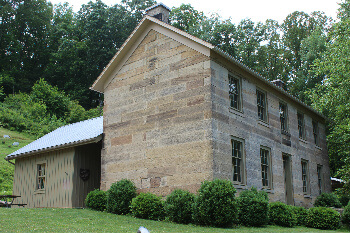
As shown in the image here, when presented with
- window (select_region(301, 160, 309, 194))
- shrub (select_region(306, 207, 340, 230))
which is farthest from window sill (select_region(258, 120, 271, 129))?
window (select_region(301, 160, 309, 194))

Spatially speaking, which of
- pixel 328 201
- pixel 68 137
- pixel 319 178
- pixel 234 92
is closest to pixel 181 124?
pixel 234 92

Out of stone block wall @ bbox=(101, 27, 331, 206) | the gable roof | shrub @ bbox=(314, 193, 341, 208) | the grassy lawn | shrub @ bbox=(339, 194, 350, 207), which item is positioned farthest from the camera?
shrub @ bbox=(339, 194, 350, 207)

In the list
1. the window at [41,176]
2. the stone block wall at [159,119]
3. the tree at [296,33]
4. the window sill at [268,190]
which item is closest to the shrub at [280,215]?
the window sill at [268,190]

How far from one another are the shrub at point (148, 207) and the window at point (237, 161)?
330 cm

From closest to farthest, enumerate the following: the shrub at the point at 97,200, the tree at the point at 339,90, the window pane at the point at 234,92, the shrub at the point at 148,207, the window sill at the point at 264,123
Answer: the shrub at the point at 148,207 < the window pane at the point at 234,92 < the shrub at the point at 97,200 < the window sill at the point at 264,123 < the tree at the point at 339,90

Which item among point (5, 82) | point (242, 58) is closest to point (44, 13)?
point (5, 82)

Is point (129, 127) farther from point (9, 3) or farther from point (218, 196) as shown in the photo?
point (9, 3)

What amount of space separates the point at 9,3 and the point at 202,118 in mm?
49932

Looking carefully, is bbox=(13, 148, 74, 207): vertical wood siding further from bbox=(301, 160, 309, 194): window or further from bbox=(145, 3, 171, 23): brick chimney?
bbox=(301, 160, 309, 194): window

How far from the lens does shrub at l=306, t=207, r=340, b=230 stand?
17406 millimetres

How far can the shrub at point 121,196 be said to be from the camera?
16344mm

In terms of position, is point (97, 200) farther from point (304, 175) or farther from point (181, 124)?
point (304, 175)

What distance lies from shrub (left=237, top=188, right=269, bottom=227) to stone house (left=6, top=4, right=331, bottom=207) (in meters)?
0.96

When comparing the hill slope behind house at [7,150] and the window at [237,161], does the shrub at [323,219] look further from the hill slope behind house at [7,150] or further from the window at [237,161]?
the hill slope behind house at [7,150]
